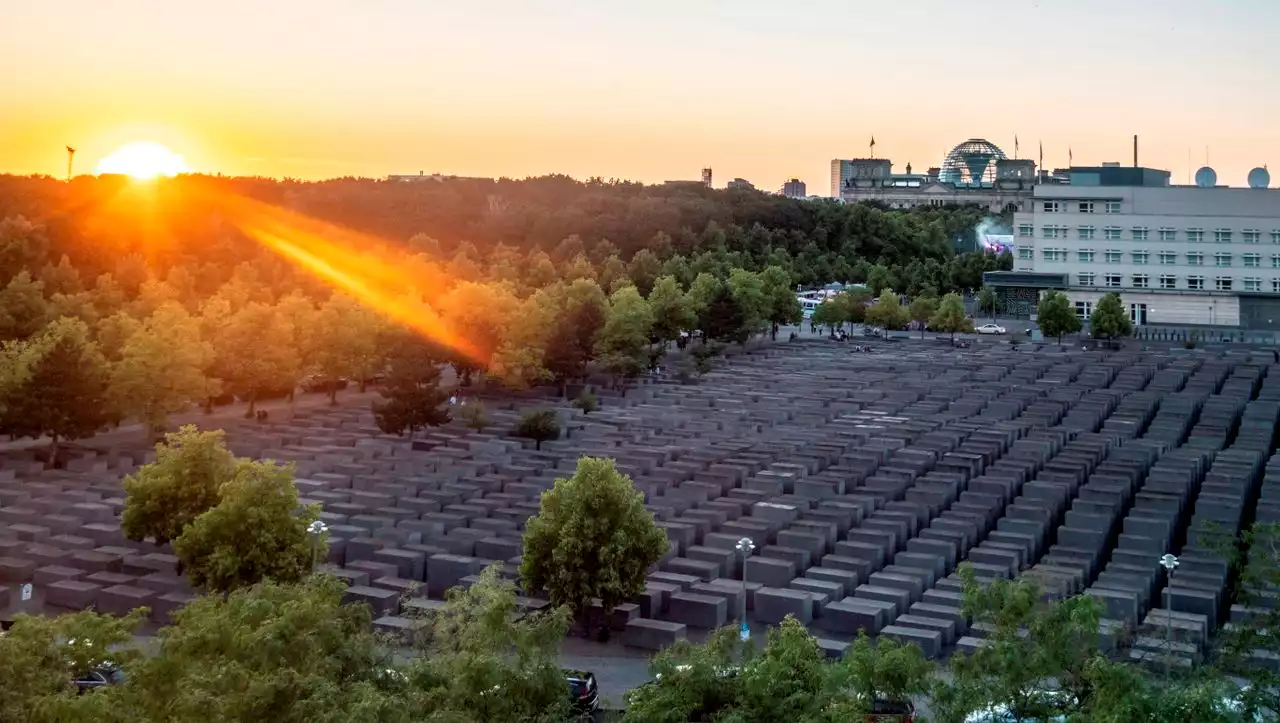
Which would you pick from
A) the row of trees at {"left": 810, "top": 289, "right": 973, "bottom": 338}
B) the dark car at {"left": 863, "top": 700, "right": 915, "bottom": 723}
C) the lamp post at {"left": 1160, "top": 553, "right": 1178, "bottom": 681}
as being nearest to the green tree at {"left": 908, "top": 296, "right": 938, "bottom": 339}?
the row of trees at {"left": 810, "top": 289, "right": 973, "bottom": 338}

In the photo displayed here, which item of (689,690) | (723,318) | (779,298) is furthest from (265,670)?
(779,298)

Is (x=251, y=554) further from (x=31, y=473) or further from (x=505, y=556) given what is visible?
(x=31, y=473)

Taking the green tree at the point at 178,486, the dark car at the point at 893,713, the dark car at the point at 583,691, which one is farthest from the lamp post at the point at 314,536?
the dark car at the point at 893,713

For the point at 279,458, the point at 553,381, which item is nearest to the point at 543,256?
the point at 553,381

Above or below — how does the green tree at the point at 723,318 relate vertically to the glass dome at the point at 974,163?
below

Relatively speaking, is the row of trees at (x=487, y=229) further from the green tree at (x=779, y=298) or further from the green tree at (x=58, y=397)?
the green tree at (x=58, y=397)

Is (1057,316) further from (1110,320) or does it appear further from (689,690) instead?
(689,690)

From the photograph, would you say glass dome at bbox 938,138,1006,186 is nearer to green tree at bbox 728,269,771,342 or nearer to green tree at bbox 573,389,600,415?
green tree at bbox 728,269,771,342
